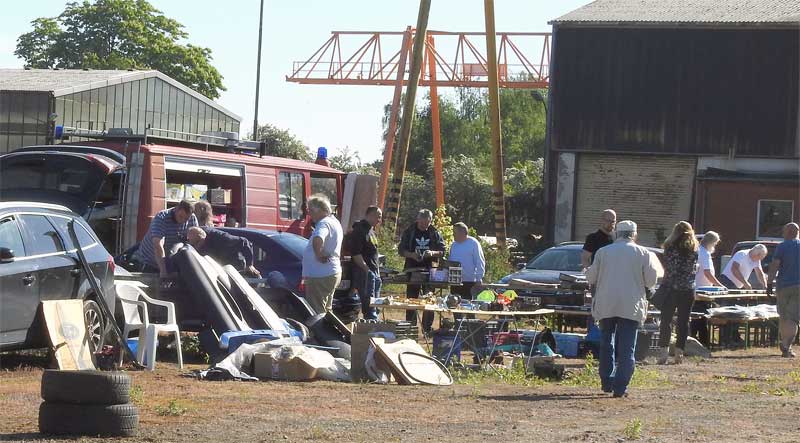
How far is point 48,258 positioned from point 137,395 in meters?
2.46

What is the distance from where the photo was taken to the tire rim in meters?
13.1

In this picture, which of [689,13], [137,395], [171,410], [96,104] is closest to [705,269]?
[137,395]

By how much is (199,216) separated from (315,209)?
2.33 meters

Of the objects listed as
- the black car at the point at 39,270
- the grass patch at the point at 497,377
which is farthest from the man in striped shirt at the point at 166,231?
the grass patch at the point at 497,377

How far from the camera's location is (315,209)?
15.1m

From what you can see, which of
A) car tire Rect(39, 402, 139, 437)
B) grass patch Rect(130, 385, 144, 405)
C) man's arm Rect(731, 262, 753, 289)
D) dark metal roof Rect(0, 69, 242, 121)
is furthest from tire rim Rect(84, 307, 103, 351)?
dark metal roof Rect(0, 69, 242, 121)

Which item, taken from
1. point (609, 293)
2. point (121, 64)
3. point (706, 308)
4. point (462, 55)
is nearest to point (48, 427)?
point (609, 293)

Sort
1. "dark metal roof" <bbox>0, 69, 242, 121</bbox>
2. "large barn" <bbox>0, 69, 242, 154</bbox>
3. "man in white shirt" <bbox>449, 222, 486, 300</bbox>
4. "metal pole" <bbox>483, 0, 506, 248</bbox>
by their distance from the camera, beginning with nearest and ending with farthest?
"man in white shirt" <bbox>449, 222, 486, 300</bbox>
"metal pole" <bbox>483, 0, 506, 248</bbox>
"large barn" <bbox>0, 69, 242, 154</bbox>
"dark metal roof" <bbox>0, 69, 242, 121</bbox>

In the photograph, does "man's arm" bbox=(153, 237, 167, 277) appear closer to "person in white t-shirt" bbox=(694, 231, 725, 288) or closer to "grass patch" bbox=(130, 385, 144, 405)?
"grass patch" bbox=(130, 385, 144, 405)

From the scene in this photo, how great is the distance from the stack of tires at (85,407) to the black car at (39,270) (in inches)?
134

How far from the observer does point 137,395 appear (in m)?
10.9

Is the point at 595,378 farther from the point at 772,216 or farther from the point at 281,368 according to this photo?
the point at 772,216

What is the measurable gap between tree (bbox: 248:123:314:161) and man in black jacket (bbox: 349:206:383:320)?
5155 cm

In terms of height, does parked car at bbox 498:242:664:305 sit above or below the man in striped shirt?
below
